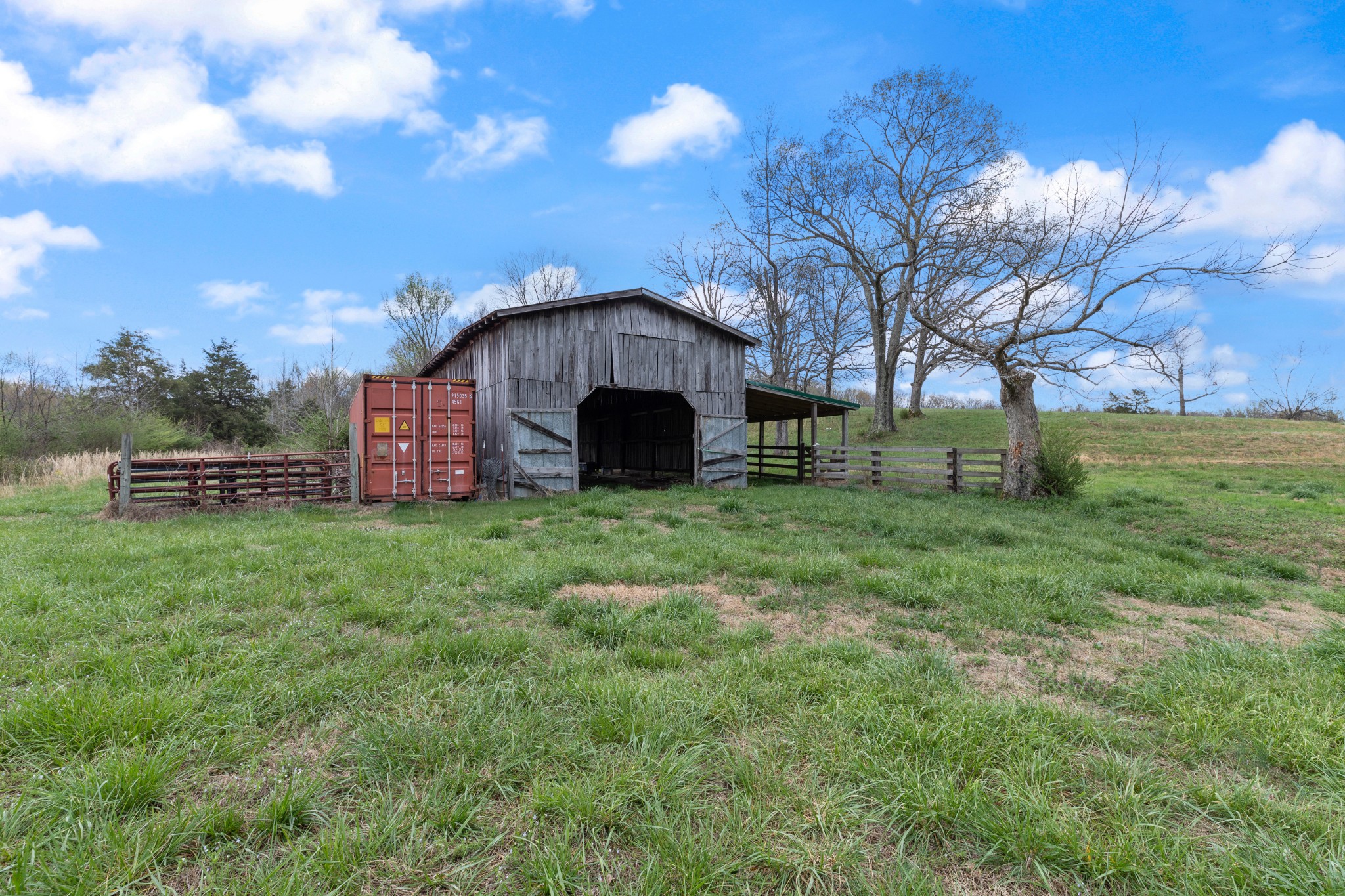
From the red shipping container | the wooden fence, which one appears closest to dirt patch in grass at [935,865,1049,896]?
the red shipping container

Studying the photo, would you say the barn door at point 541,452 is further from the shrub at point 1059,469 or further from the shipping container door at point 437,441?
the shrub at point 1059,469

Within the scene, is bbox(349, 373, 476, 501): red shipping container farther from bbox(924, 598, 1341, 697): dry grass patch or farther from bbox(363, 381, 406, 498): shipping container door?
bbox(924, 598, 1341, 697): dry grass patch

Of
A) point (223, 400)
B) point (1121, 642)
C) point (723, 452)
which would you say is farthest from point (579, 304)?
point (223, 400)

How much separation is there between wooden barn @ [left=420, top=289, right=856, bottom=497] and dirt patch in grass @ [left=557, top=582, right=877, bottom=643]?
31.7 feet

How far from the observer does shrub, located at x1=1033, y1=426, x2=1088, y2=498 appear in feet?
43.8

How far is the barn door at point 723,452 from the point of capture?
17406 millimetres

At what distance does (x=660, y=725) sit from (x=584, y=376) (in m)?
13.5

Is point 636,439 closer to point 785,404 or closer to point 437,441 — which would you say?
point 785,404

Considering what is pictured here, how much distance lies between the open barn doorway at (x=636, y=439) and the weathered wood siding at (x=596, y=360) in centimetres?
104

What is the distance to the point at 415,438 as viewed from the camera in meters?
13.1

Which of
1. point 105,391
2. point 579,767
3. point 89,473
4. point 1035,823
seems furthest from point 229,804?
point 105,391

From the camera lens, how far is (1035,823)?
7.19 feet

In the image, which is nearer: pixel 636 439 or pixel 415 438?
pixel 415 438

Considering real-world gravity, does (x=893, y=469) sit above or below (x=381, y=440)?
below
